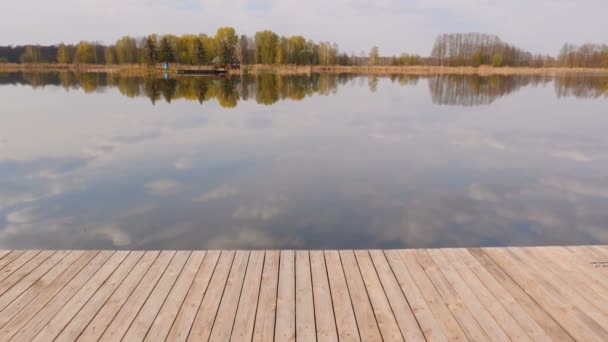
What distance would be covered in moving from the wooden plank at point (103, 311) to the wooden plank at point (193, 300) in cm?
47

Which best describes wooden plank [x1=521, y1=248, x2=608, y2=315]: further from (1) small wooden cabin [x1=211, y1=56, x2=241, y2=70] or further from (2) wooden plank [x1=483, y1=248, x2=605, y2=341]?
(1) small wooden cabin [x1=211, y1=56, x2=241, y2=70]

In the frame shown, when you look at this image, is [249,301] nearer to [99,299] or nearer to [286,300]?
[286,300]

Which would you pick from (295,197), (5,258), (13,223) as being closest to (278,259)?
(5,258)

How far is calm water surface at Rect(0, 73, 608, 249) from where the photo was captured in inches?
226

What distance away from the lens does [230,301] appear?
9.70 ft

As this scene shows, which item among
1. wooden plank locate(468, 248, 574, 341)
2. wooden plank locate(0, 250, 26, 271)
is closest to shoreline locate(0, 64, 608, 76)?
wooden plank locate(0, 250, 26, 271)

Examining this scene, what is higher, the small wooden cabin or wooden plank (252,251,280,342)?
the small wooden cabin

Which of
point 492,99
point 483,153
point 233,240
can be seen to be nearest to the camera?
point 233,240

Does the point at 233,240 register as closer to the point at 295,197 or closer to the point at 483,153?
the point at 295,197

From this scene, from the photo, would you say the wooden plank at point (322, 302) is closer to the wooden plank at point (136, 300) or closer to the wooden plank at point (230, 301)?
the wooden plank at point (230, 301)

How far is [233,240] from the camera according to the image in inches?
214

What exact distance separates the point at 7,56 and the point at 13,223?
12147 centimetres

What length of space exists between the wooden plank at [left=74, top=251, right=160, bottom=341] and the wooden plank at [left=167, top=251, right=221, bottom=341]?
1.54ft

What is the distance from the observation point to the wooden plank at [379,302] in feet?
8.53
